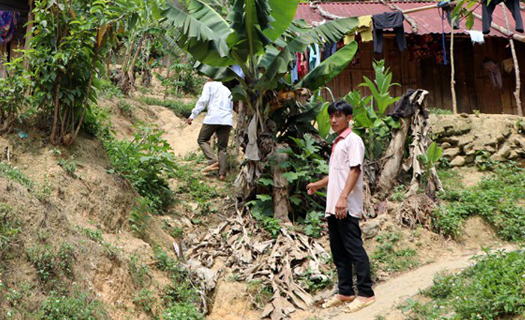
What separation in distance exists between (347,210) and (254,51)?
2.87 m

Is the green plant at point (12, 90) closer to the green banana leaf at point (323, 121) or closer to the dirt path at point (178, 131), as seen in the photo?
the green banana leaf at point (323, 121)

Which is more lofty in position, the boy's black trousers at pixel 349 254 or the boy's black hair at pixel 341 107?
the boy's black hair at pixel 341 107

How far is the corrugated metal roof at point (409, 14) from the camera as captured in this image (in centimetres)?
1195

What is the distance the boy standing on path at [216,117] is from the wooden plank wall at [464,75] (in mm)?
5906

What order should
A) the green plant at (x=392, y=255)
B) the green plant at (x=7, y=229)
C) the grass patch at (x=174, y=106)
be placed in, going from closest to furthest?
the green plant at (x=7, y=229)
the green plant at (x=392, y=255)
the grass patch at (x=174, y=106)

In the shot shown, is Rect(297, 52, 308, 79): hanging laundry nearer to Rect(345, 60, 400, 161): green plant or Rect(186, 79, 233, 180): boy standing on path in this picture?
Rect(186, 79, 233, 180): boy standing on path

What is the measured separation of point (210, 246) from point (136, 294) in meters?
1.52

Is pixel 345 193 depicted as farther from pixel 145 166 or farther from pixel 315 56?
pixel 315 56

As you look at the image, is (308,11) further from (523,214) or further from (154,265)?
(154,265)

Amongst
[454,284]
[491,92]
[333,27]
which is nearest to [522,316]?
[454,284]

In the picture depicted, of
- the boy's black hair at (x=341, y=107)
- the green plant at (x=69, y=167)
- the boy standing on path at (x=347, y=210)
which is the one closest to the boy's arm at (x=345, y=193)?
the boy standing on path at (x=347, y=210)

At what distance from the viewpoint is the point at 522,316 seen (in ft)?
11.4

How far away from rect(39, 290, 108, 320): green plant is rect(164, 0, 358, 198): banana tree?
2.90 meters

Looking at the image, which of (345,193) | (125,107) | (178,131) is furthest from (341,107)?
(178,131)
